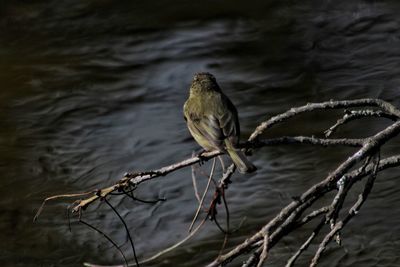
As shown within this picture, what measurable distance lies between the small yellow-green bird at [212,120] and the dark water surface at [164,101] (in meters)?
2.29

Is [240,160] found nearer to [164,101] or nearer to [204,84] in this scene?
[204,84]

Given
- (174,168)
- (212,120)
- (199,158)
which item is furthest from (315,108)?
(212,120)

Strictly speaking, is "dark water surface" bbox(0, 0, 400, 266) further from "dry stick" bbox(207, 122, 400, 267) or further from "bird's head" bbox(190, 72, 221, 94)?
"dry stick" bbox(207, 122, 400, 267)

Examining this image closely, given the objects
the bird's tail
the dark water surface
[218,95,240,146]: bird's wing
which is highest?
the bird's tail

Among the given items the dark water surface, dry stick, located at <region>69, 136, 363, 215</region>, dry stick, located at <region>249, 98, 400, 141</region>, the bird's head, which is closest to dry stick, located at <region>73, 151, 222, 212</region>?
dry stick, located at <region>69, 136, 363, 215</region>

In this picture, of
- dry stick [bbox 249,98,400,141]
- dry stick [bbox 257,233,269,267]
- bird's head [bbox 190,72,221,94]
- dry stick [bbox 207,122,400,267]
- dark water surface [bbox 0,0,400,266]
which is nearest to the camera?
dry stick [bbox 257,233,269,267]

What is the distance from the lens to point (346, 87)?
371 inches

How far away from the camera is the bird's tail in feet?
12.2

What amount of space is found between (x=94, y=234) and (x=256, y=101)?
2.56 metres

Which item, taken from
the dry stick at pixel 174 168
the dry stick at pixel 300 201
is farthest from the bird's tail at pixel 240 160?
the dry stick at pixel 300 201

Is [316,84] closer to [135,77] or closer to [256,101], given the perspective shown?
[256,101]

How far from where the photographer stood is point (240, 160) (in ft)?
12.6

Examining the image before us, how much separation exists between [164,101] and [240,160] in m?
5.89

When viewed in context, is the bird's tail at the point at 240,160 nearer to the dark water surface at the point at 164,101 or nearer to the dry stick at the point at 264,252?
the dry stick at the point at 264,252
